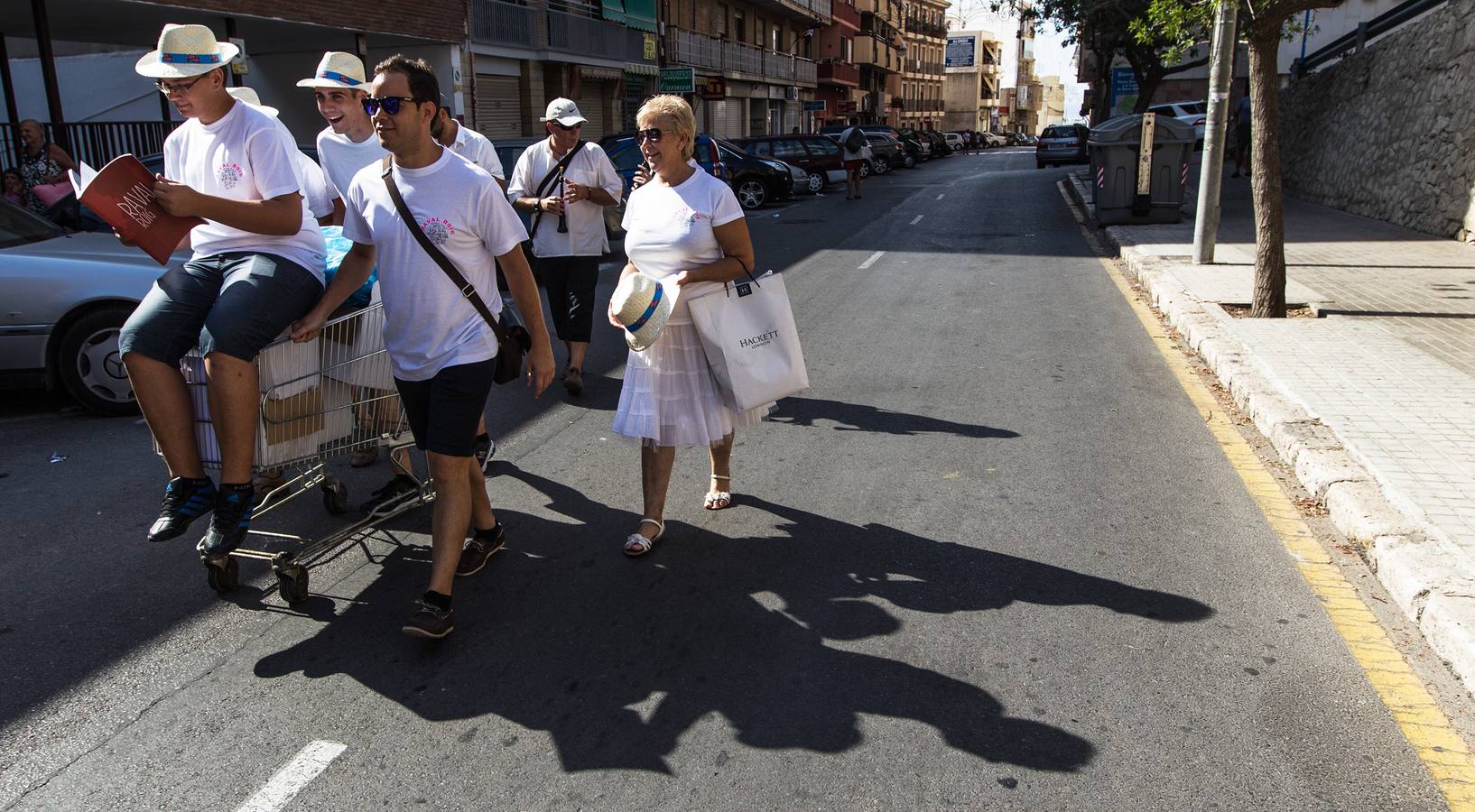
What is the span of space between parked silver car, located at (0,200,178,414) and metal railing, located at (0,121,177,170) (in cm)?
996

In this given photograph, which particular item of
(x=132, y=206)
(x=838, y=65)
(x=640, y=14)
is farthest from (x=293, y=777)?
(x=838, y=65)

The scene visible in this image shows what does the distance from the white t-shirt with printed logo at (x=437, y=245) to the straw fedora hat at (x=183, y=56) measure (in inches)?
26.2

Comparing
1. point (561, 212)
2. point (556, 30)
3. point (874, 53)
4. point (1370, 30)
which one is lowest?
point (561, 212)

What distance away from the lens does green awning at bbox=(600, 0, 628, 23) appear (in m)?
33.2

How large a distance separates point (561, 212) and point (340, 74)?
1.81m

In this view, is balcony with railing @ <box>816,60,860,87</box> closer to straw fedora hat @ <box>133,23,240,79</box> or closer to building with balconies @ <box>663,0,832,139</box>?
building with balconies @ <box>663,0,832,139</box>

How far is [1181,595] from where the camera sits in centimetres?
394

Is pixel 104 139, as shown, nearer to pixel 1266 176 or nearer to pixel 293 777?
pixel 1266 176

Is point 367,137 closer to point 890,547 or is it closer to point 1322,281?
point 890,547

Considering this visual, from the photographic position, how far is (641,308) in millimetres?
3928

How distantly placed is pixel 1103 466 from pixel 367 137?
414cm

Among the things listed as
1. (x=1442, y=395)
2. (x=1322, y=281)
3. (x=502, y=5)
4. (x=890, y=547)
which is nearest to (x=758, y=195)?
(x=502, y=5)

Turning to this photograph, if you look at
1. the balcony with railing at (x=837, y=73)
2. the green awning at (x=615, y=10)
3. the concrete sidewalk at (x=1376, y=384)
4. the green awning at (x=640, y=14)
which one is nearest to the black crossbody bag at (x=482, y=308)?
the concrete sidewalk at (x=1376, y=384)

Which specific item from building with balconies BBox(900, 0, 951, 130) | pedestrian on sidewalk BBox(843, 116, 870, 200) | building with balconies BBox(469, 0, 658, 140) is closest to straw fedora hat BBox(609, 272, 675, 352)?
pedestrian on sidewalk BBox(843, 116, 870, 200)
